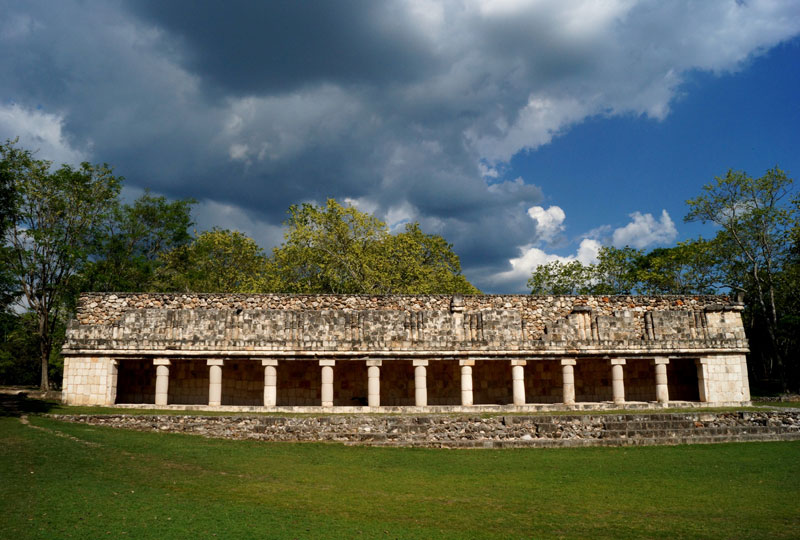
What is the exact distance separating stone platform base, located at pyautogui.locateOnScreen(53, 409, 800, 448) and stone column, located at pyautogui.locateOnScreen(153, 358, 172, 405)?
4152 millimetres

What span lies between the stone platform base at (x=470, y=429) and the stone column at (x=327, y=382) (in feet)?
16.1

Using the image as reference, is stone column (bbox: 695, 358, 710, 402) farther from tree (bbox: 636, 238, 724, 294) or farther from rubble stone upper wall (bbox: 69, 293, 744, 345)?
tree (bbox: 636, 238, 724, 294)

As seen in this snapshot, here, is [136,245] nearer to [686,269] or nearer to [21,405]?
[21,405]

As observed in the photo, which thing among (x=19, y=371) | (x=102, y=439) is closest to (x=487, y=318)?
(x=102, y=439)

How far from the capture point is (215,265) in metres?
43.1

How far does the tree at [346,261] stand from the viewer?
3722cm

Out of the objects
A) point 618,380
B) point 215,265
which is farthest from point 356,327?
point 215,265

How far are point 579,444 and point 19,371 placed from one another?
49783 millimetres

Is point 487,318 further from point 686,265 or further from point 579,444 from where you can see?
point 686,265

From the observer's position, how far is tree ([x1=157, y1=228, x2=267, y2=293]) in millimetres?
39375

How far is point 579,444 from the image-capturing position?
16.1 metres

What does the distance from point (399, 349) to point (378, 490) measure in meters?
11.9

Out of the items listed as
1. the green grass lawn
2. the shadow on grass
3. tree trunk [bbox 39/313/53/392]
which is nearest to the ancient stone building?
the shadow on grass

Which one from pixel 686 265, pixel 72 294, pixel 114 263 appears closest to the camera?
pixel 72 294
